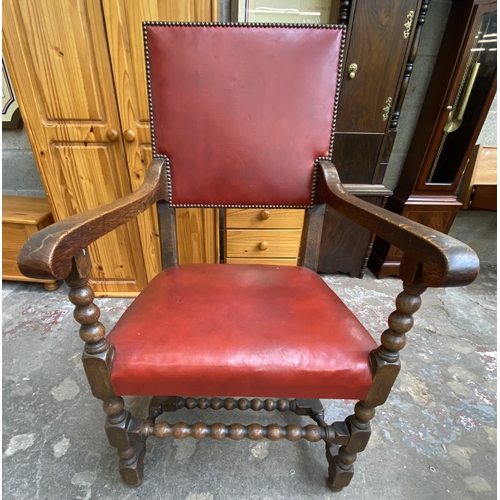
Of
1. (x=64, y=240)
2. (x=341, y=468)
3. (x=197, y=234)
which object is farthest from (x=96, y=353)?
(x=197, y=234)

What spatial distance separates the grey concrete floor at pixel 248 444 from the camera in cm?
85

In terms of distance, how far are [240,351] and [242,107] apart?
698mm

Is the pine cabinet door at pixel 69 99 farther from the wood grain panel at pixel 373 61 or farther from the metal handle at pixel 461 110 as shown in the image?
the metal handle at pixel 461 110

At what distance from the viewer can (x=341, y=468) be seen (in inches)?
31.0

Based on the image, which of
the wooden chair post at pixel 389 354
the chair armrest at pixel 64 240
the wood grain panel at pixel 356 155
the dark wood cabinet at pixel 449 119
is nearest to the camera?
the chair armrest at pixel 64 240

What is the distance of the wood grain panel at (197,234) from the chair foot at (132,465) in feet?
2.76

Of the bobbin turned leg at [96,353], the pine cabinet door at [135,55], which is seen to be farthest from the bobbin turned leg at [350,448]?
the pine cabinet door at [135,55]

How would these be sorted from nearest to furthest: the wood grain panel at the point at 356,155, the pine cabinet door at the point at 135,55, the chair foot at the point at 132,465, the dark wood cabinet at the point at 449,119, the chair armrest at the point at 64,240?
the chair armrest at the point at 64,240, the chair foot at the point at 132,465, the pine cabinet door at the point at 135,55, the dark wood cabinet at the point at 449,119, the wood grain panel at the point at 356,155

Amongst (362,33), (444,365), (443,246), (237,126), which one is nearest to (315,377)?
(443,246)

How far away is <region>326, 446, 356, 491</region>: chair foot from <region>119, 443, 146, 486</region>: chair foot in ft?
1.82

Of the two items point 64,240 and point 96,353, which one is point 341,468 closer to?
point 96,353

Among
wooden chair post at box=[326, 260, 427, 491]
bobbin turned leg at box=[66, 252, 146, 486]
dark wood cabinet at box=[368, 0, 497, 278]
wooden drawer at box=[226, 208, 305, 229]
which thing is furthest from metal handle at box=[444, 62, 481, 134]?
bobbin turned leg at box=[66, 252, 146, 486]

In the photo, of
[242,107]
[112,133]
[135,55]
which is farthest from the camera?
[112,133]

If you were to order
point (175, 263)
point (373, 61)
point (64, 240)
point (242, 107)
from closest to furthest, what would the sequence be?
point (64, 240) < point (242, 107) < point (175, 263) < point (373, 61)
